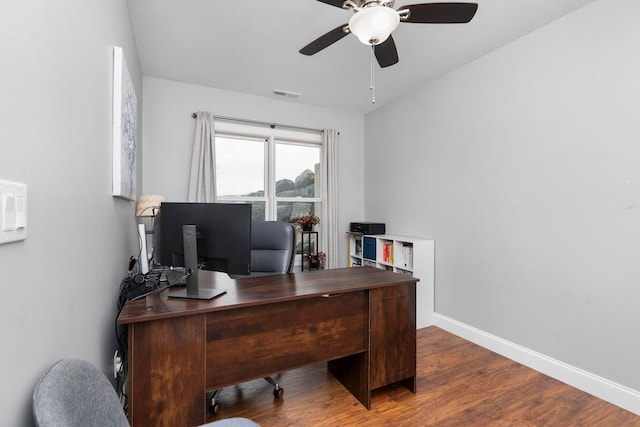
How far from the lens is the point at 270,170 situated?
3.99 metres

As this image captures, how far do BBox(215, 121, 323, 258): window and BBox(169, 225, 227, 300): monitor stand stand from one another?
227 centimetres

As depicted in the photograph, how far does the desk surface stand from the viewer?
138 centimetres

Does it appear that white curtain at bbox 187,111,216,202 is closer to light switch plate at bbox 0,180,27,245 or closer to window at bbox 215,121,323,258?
window at bbox 215,121,323,258

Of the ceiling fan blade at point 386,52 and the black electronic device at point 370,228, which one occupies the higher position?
the ceiling fan blade at point 386,52

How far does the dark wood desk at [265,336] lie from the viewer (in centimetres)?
135

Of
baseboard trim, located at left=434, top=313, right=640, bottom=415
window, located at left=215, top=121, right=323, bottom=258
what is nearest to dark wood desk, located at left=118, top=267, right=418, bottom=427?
baseboard trim, located at left=434, top=313, right=640, bottom=415

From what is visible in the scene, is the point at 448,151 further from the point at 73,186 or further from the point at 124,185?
the point at 73,186

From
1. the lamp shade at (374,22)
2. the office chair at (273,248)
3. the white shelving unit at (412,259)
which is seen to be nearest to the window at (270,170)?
the white shelving unit at (412,259)

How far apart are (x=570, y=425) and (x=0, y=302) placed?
2655mm

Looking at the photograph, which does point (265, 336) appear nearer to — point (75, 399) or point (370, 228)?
point (75, 399)

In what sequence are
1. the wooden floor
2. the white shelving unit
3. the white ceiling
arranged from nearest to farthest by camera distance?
the wooden floor, the white ceiling, the white shelving unit

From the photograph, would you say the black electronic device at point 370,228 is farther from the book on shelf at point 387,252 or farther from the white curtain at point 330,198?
the white curtain at point 330,198

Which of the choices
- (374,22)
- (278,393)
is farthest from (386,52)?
(278,393)

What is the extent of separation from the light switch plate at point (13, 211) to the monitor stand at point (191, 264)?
2.79 feet
